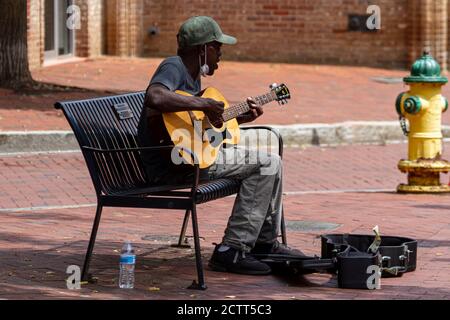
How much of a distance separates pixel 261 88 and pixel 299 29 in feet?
14.8

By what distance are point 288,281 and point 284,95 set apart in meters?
1.15

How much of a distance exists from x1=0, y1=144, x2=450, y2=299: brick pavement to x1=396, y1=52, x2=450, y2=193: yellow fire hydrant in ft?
0.92

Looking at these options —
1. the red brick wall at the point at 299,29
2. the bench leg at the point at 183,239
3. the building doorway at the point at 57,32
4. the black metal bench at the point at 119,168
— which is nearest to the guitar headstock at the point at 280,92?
the black metal bench at the point at 119,168

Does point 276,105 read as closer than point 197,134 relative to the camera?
No

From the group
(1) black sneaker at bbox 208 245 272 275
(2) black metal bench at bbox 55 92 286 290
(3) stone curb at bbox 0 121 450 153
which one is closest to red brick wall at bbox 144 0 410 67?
(3) stone curb at bbox 0 121 450 153

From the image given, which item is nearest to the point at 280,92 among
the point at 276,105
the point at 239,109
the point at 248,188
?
the point at 239,109

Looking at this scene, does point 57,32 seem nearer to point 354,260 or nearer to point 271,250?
point 271,250

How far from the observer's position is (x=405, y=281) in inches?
296

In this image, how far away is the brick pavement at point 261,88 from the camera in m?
14.5

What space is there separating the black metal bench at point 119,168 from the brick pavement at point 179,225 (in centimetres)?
34

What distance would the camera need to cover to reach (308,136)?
1410 cm

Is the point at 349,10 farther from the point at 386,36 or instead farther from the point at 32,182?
the point at 32,182

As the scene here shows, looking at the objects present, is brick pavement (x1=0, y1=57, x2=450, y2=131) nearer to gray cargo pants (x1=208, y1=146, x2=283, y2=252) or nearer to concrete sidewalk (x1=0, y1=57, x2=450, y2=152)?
concrete sidewalk (x1=0, y1=57, x2=450, y2=152)
